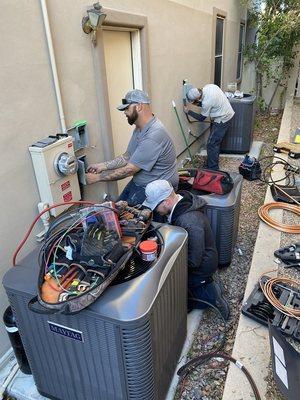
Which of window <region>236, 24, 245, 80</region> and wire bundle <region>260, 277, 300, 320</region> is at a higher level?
window <region>236, 24, 245, 80</region>

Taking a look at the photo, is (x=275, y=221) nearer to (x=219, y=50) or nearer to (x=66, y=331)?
(x=66, y=331)

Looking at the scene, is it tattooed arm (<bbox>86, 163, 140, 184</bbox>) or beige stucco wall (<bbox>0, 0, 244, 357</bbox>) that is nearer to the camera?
beige stucco wall (<bbox>0, 0, 244, 357</bbox>)

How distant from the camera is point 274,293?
8.79 feet

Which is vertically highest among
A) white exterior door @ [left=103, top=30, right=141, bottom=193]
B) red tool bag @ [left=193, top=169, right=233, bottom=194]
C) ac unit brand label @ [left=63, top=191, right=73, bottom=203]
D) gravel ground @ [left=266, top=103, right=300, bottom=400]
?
white exterior door @ [left=103, top=30, right=141, bottom=193]

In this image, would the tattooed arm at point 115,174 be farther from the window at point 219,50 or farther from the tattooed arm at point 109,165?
the window at point 219,50

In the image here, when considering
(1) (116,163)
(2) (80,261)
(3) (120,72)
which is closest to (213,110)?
(3) (120,72)

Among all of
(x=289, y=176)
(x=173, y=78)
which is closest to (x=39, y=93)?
(x=173, y=78)

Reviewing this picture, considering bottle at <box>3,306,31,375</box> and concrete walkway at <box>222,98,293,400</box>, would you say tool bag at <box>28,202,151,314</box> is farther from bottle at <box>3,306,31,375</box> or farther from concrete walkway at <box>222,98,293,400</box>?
concrete walkway at <box>222,98,293,400</box>

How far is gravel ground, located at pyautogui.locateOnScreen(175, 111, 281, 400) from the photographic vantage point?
2357 mm

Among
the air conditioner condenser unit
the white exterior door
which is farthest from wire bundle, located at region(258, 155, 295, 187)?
the air conditioner condenser unit

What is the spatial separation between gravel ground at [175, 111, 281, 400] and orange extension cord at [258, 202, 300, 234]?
0.40m

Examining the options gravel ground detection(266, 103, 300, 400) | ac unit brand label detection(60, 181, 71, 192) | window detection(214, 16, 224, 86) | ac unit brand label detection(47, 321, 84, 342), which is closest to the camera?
ac unit brand label detection(47, 321, 84, 342)

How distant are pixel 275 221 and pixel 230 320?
4.61ft

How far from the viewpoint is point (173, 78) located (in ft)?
17.4
